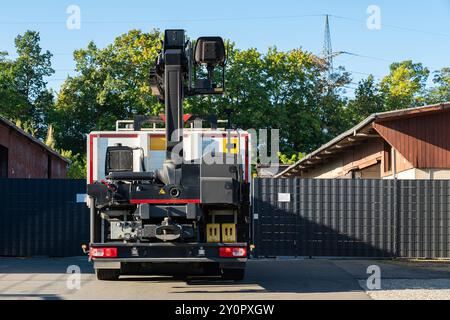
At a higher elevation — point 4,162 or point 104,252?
point 4,162

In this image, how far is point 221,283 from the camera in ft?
46.9

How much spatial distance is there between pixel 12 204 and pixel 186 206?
10.4m

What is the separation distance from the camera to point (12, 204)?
2138cm

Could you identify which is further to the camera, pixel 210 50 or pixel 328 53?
pixel 328 53

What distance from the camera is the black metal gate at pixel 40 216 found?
70.2 ft

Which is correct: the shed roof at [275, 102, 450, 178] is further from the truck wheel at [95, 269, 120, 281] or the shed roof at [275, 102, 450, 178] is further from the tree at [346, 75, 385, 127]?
the tree at [346, 75, 385, 127]

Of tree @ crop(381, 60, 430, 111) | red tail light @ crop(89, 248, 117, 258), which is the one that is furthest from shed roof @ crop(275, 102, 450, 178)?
tree @ crop(381, 60, 430, 111)

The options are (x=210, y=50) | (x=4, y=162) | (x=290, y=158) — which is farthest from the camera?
(x=290, y=158)

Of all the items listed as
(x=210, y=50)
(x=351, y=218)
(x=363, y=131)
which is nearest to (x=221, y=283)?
(x=210, y=50)

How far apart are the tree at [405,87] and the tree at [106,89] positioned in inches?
828

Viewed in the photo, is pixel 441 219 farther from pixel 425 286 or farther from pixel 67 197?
pixel 67 197

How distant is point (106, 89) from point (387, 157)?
3496 centimetres

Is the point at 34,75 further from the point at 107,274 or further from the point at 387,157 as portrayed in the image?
the point at 107,274
